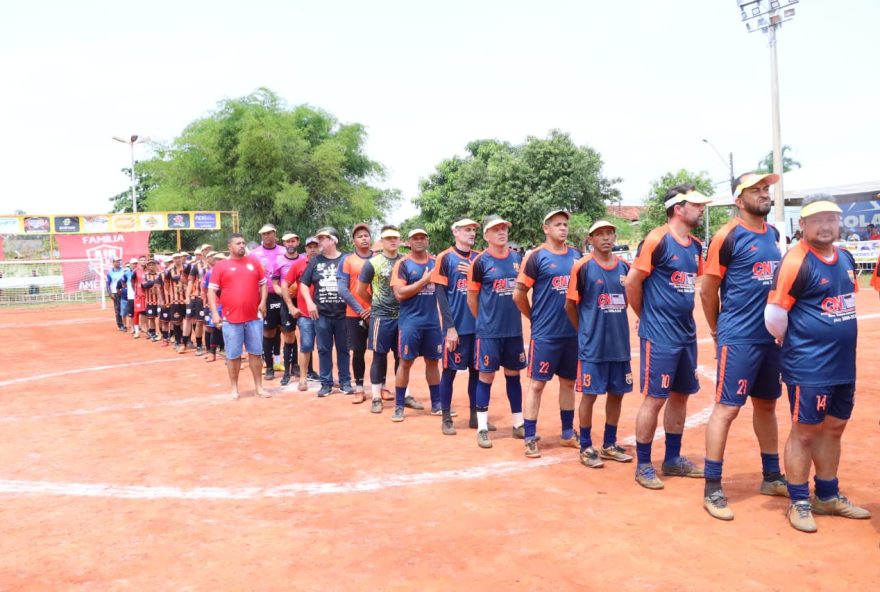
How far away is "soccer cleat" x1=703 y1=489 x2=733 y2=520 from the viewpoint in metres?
5.07

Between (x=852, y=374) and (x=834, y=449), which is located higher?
(x=852, y=374)

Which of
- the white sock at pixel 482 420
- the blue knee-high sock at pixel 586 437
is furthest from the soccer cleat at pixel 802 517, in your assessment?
the white sock at pixel 482 420

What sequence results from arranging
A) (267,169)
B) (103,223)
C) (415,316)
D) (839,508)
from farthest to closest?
(267,169) < (103,223) < (415,316) < (839,508)

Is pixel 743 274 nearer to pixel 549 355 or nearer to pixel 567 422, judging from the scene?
pixel 549 355

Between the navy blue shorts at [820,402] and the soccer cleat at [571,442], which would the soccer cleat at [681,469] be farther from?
the navy blue shorts at [820,402]

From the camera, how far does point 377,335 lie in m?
9.14

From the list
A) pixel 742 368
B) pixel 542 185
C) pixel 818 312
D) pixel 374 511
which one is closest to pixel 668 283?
pixel 742 368

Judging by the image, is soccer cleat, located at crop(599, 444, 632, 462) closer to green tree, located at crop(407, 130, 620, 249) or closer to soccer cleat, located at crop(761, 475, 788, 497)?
soccer cleat, located at crop(761, 475, 788, 497)

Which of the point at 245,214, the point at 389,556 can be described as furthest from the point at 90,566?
the point at 245,214

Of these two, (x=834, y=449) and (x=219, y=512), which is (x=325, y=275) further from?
(x=834, y=449)

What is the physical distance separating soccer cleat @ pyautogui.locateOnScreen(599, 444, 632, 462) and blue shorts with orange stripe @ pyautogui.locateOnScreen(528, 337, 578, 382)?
2.64 ft

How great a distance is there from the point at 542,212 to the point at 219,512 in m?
→ 40.6

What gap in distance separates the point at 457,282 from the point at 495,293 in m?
0.70

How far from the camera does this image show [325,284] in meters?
10.2
